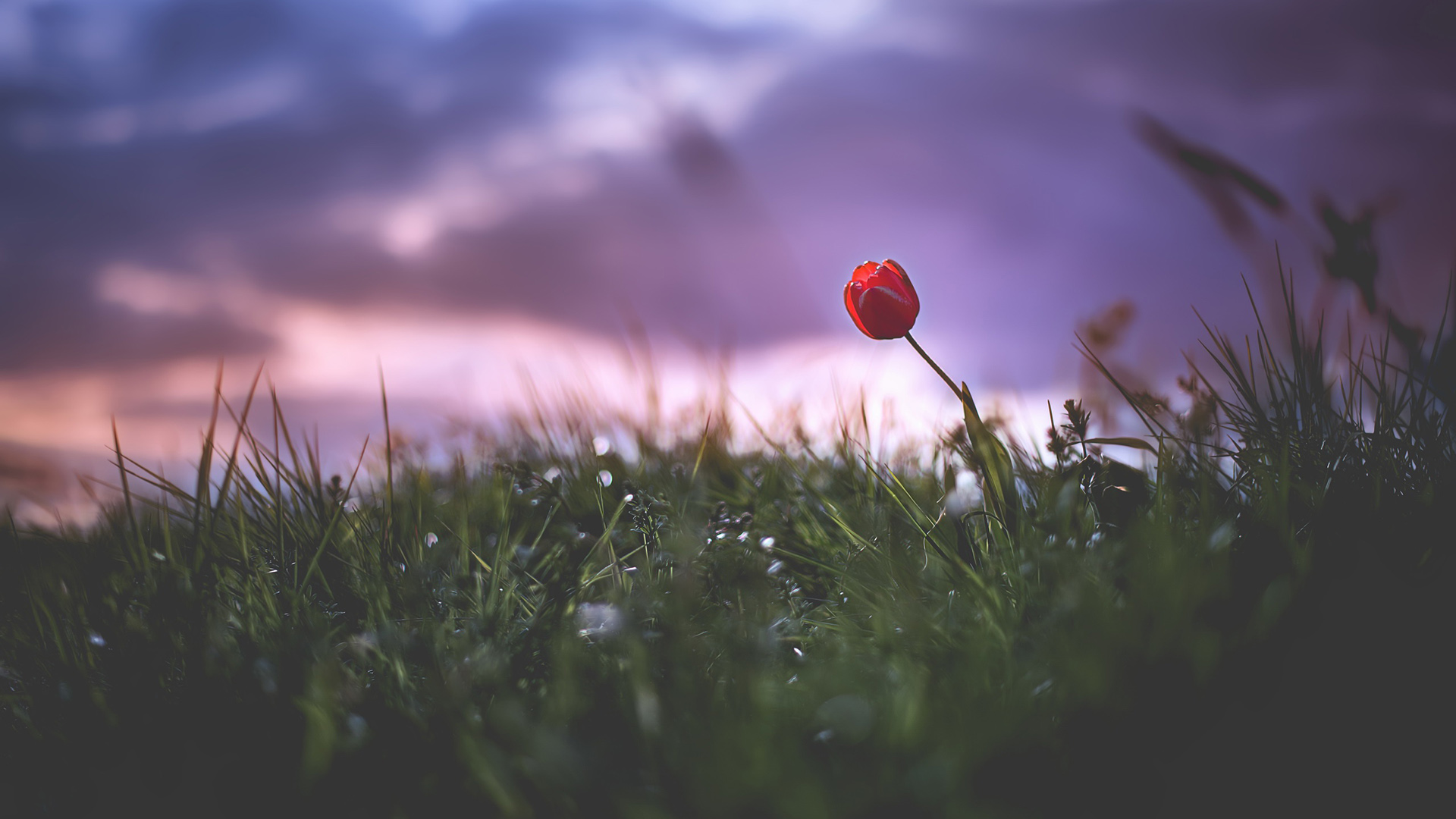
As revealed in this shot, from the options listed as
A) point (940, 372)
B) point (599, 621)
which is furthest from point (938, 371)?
point (599, 621)

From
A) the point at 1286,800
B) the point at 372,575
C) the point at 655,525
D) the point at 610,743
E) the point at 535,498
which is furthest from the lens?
the point at 535,498

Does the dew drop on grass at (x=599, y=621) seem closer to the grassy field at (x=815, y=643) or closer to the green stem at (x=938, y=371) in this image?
the grassy field at (x=815, y=643)

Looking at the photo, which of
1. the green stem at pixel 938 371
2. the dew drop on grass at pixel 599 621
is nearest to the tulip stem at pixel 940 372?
the green stem at pixel 938 371

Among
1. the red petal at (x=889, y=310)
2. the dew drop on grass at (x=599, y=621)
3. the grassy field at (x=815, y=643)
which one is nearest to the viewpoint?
the grassy field at (x=815, y=643)

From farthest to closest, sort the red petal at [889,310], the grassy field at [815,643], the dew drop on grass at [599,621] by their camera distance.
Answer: the red petal at [889,310], the dew drop on grass at [599,621], the grassy field at [815,643]

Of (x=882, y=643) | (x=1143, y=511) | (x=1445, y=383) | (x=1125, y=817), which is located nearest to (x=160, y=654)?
(x=882, y=643)

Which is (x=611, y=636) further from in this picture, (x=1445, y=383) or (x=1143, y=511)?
(x=1445, y=383)

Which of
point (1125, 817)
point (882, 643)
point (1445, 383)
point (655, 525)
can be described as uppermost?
point (1445, 383)
